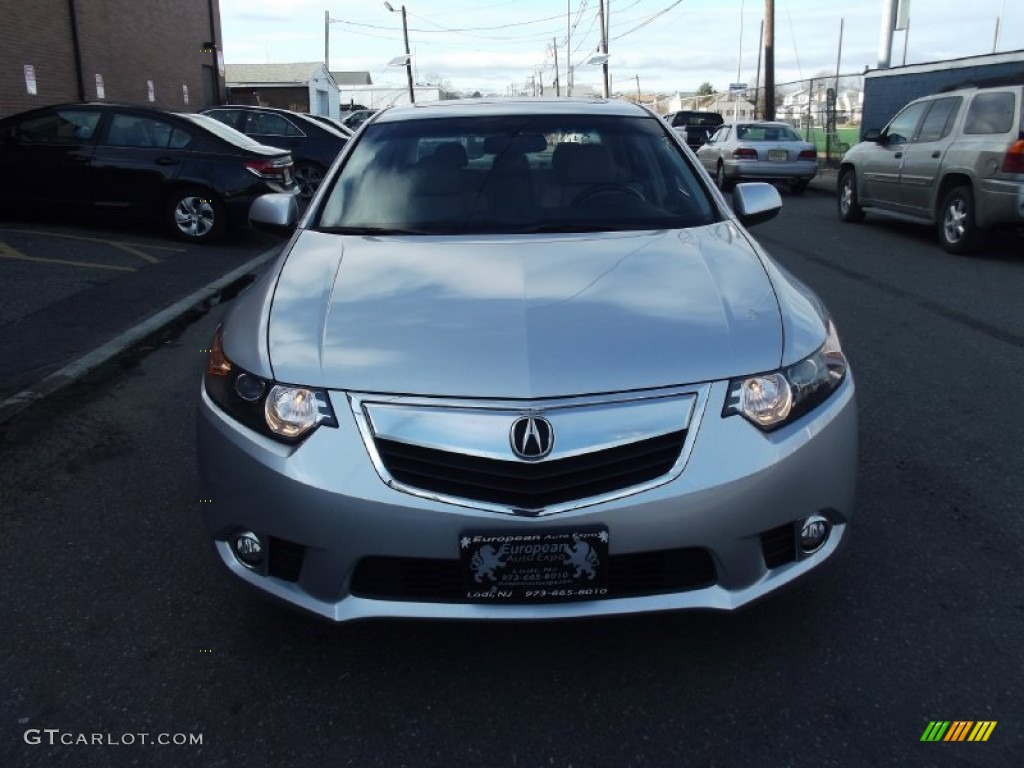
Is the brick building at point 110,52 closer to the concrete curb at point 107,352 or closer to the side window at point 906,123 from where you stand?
the concrete curb at point 107,352

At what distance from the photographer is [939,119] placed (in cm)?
1097

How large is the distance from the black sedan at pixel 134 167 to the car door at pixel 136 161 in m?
0.01

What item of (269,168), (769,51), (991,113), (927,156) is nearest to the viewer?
(991,113)

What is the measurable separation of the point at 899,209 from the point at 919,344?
603cm

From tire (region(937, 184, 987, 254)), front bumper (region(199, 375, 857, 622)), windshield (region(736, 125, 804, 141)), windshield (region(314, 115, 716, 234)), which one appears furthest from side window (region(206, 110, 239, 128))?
front bumper (region(199, 375, 857, 622))

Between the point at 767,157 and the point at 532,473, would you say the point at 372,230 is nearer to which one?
the point at 532,473

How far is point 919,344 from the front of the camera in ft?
21.1

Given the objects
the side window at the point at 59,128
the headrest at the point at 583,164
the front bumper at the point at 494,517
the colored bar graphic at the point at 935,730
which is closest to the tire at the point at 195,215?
the side window at the point at 59,128

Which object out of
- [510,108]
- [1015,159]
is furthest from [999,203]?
[510,108]

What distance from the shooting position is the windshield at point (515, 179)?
376cm

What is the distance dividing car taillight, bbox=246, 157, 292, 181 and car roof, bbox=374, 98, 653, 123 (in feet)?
22.3

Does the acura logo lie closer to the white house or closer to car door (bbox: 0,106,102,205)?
car door (bbox: 0,106,102,205)

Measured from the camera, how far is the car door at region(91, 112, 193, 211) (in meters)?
11.0

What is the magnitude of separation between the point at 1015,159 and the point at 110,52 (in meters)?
19.0
